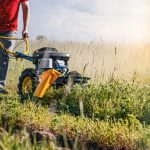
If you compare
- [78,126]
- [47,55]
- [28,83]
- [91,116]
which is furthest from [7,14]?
[78,126]

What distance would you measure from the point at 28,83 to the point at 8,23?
1.12 meters

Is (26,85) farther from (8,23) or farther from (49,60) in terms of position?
(8,23)

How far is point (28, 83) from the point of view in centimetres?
932

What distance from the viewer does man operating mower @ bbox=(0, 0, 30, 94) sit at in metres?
8.80

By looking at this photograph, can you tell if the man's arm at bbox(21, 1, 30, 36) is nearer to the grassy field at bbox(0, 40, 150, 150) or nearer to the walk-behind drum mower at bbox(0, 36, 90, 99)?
the walk-behind drum mower at bbox(0, 36, 90, 99)

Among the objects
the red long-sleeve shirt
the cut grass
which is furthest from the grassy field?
the red long-sleeve shirt

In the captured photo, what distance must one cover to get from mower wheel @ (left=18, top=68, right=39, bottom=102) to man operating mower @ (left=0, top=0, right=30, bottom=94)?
0.38 m

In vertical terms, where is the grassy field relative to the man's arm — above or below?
below

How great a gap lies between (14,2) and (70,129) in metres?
3.21

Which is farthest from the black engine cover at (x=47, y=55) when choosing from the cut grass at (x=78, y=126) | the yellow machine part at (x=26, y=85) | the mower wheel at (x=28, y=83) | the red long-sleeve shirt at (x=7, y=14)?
the cut grass at (x=78, y=126)

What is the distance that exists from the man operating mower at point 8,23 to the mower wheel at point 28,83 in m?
0.38

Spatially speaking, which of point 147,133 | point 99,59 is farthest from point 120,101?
point 99,59

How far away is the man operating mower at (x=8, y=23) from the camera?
880 centimetres

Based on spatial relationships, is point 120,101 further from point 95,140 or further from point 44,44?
point 44,44
